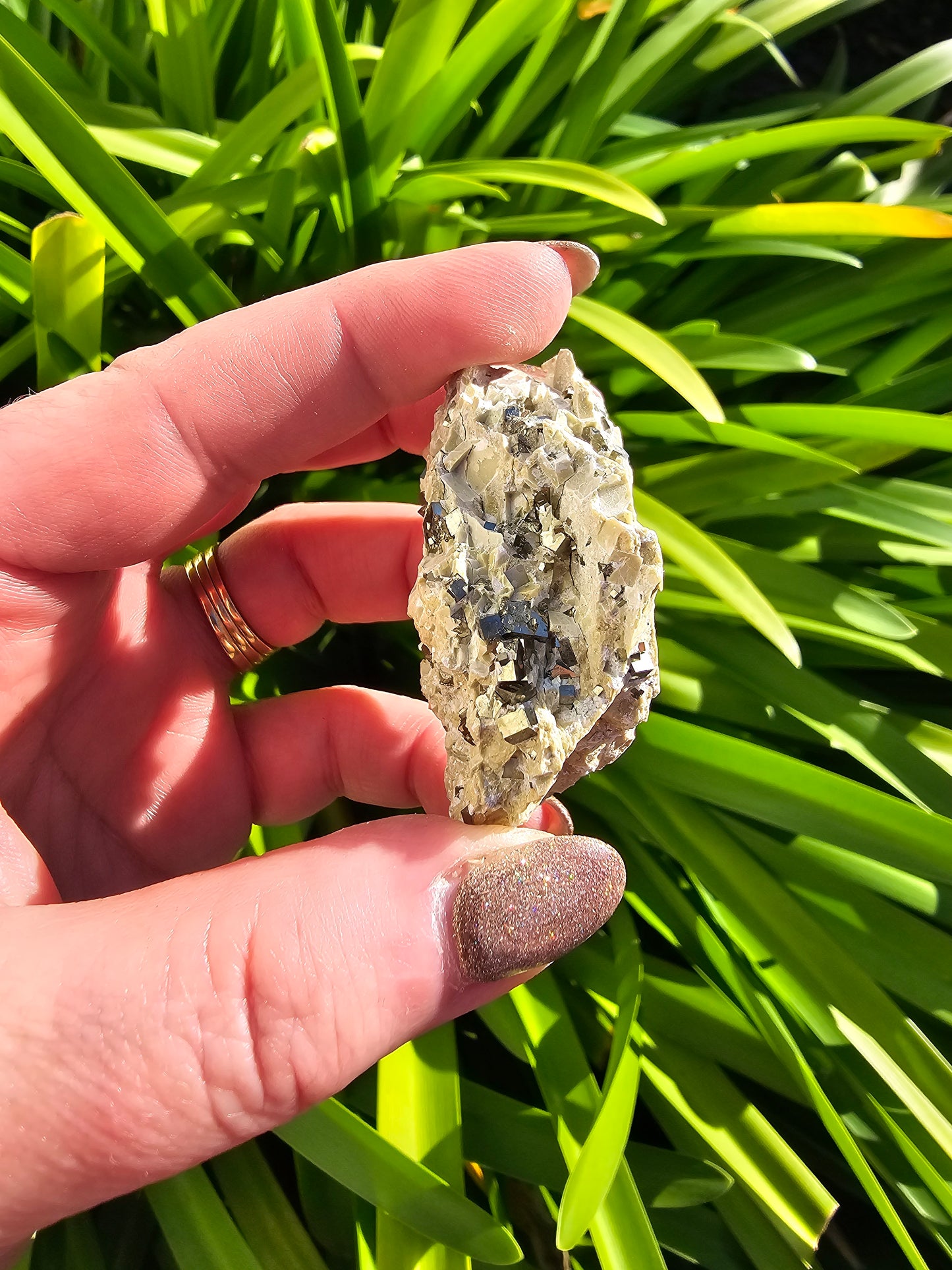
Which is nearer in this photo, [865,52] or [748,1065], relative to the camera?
[748,1065]

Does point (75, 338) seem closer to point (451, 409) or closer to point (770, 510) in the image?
point (451, 409)

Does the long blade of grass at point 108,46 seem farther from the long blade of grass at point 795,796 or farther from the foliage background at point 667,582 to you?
the long blade of grass at point 795,796

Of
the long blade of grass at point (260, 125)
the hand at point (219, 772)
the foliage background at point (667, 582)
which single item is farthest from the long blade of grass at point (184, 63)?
the hand at point (219, 772)

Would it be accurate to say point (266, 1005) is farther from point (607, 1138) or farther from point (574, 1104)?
point (574, 1104)

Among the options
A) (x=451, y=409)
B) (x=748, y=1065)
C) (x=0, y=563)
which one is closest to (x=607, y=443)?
(x=451, y=409)

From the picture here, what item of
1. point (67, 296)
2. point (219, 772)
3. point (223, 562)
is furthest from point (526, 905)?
point (67, 296)

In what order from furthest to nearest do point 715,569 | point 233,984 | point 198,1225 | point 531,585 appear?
point 715,569, point 198,1225, point 531,585, point 233,984
